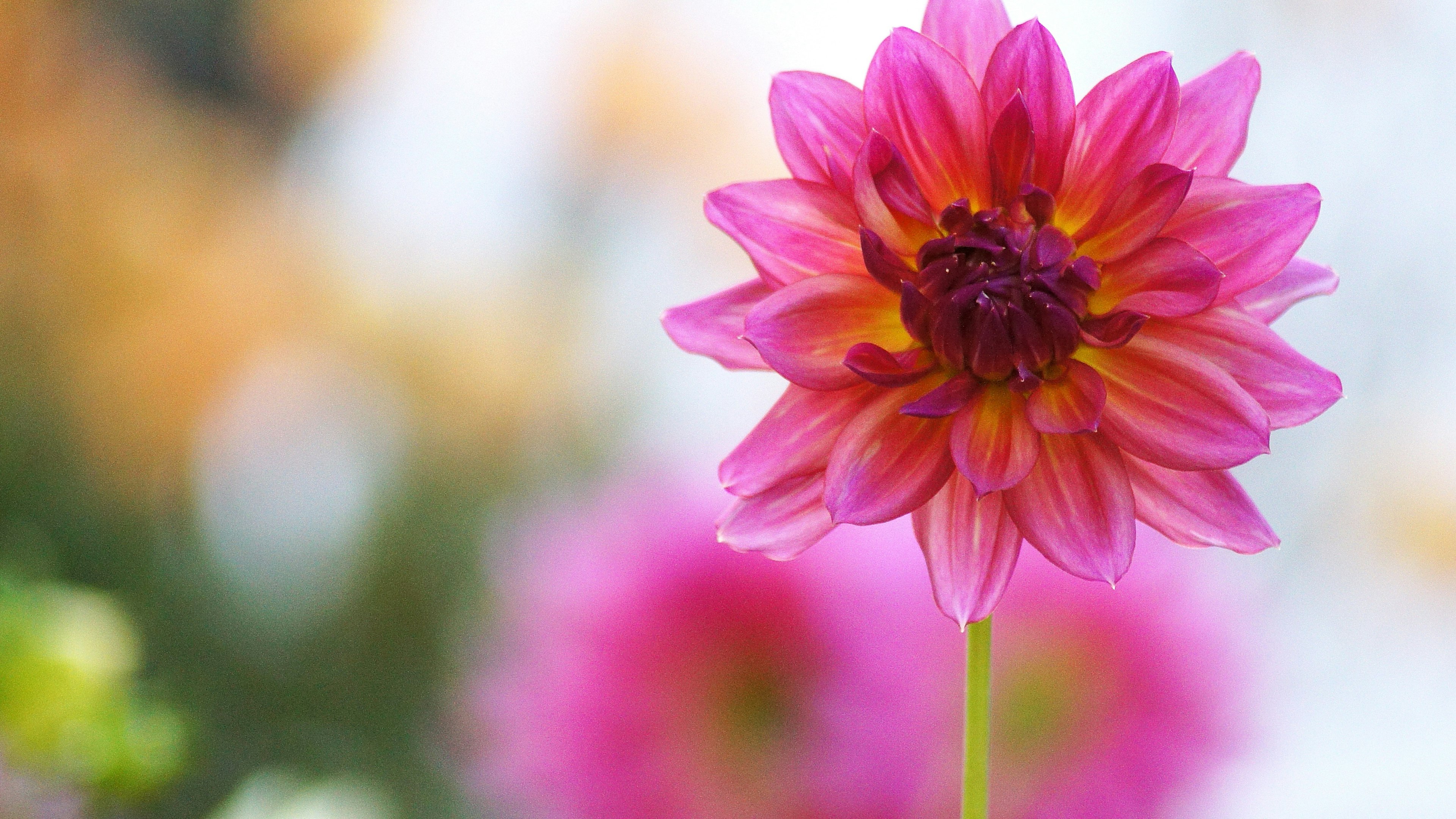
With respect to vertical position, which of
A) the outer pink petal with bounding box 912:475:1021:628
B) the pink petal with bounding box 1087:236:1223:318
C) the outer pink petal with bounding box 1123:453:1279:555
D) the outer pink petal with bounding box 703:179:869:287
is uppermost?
the outer pink petal with bounding box 703:179:869:287

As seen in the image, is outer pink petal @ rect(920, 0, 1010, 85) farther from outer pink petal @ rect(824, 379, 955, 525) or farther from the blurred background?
the blurred background

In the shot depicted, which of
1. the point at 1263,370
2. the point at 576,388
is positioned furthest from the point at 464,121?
the point at 1263,370

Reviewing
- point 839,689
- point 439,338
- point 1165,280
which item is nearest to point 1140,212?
point 1165,280

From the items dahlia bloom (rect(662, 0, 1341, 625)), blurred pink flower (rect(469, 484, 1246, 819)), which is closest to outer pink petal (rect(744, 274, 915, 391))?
dahlia bloom (rect(662, 0, 1341, 625))

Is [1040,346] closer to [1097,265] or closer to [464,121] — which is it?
[1097,265]

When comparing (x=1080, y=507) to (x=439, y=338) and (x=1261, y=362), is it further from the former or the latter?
(x=439, y=338)

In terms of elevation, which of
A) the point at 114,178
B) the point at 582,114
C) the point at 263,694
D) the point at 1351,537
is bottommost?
the point at 263,694
